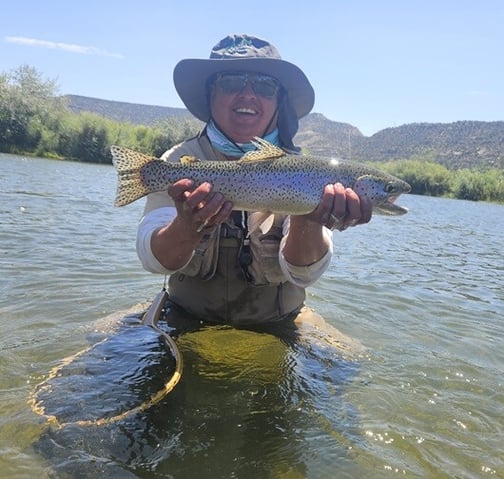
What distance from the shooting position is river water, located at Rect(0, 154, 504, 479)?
9.78 ft

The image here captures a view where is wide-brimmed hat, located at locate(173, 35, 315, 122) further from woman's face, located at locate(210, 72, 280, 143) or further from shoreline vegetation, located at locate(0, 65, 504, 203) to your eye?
shoreline vegetation, located at locate(0, 65, 504, 203)

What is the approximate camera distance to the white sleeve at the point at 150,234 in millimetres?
3814

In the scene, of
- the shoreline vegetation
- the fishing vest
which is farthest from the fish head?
the shoreline vegetation

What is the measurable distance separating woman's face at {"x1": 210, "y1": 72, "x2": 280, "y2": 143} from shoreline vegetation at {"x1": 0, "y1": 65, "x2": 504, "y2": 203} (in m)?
51.5

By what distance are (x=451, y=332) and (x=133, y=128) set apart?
69202 millimetres

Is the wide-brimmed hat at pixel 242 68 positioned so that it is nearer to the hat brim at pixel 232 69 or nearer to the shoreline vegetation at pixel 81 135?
the hat brim at pixel 232 69

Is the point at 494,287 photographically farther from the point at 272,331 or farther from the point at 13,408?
the point at 13,408

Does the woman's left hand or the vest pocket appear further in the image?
the vest pocket


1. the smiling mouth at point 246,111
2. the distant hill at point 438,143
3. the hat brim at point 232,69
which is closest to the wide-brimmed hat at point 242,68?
the hat brim at point 232,69

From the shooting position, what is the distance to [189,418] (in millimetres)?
3355

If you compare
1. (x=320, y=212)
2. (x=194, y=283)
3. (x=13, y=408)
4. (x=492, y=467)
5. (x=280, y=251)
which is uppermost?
(x=320, y=212)

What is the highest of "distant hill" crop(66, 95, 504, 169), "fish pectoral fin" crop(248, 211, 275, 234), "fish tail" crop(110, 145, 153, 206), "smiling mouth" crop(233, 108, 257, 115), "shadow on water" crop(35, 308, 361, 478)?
"distant hill" crop(66, 95, 504, 169)

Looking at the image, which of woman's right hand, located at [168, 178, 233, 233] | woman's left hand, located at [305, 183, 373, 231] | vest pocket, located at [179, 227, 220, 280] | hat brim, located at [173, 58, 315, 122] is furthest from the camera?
hat brim, located at [173, 58, 315, 122]

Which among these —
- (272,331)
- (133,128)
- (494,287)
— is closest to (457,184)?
(133,128)
